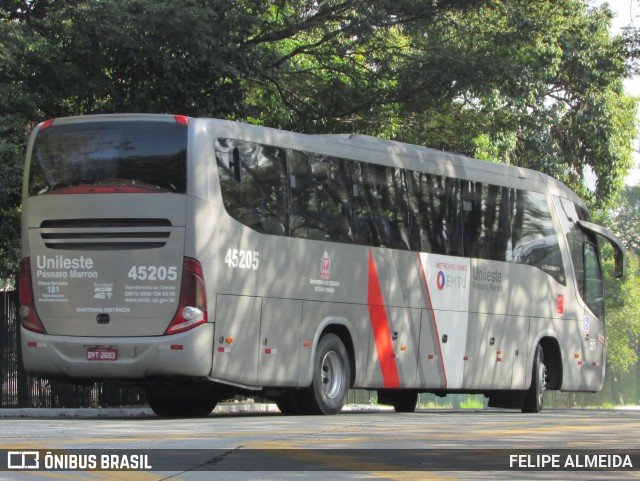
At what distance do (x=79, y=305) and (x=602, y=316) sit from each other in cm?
1086

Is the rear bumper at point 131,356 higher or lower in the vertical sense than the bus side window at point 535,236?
lower

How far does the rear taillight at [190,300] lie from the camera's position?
50.2 ft

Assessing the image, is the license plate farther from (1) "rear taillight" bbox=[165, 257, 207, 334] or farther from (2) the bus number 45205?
(2) the bus number 45205

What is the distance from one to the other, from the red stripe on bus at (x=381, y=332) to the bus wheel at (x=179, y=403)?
240 centimetres

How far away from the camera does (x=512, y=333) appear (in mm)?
20859

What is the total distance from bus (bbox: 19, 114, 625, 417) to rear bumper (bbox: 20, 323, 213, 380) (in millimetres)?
19

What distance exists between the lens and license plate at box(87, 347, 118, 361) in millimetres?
15492

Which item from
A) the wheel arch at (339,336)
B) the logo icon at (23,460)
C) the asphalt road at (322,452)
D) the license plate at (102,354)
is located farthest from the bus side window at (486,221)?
the logo icon at (23,460)

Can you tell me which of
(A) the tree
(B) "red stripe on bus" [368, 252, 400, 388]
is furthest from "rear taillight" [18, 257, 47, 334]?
(A) the tree

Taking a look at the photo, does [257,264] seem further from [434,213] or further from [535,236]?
[535,236]

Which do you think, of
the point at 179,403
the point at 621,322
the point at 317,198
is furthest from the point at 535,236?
the point at 621,322

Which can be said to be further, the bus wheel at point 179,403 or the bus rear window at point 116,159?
the bus wheel at point 179,403

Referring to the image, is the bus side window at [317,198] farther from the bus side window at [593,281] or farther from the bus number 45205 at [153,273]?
the bus side window at [593,281]

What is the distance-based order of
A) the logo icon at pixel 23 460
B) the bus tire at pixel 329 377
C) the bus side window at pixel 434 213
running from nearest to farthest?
the logo icon at pixel 23 460 < the bus tire at pixel 329 377 < the bus side window at pixel 434 213
